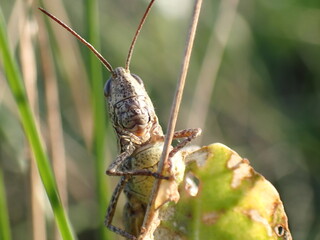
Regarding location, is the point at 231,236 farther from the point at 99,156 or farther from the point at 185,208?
the point at 99,156

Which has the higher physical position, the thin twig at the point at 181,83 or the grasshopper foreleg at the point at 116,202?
the thin twig at the point at 181,83

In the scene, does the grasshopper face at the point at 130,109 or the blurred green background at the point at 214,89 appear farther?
the blurred green background at the point at 214,89

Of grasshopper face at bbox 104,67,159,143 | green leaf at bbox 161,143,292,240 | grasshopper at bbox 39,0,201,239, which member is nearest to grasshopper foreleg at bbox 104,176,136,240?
grasshopper at bbox 39,0,201,239

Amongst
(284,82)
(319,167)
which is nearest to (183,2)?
(284,82)

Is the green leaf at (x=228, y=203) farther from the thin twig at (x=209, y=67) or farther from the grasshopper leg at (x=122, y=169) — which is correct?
the thin twig at (x=209, y=67)

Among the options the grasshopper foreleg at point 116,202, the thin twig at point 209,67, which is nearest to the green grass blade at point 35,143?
the grasshopper foreleg at point 116,202

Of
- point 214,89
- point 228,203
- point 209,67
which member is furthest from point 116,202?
point 214,89
